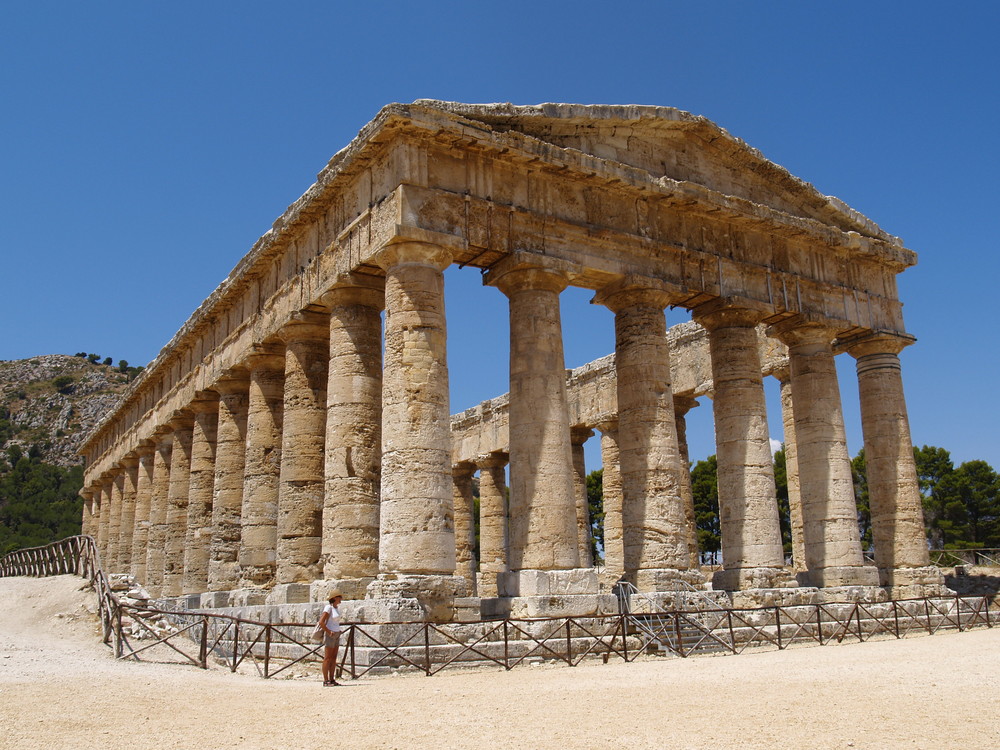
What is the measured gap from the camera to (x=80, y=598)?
2316 cm

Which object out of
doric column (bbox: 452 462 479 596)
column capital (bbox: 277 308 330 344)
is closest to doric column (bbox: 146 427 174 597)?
doric column (bbox: 452 462 479 596)

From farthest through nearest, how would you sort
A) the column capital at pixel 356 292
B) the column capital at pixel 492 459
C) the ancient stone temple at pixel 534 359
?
the column capital at pixel 492 459 < the column capital at pixel 356 292 < the ancient stone temple at pixel 534 359

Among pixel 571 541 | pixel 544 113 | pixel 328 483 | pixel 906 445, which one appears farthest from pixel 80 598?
pixel 906 445

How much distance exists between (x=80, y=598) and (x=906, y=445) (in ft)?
71.9

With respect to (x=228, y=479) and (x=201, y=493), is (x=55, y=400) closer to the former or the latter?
(x=201, y=493)

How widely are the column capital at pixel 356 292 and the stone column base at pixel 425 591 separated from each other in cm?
589

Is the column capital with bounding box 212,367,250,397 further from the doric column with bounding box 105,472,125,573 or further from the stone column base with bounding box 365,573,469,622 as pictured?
the doric column with bounding box 105,472,125,573

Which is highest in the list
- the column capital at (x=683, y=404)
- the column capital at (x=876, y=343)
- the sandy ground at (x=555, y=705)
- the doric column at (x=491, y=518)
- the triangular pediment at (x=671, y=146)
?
the triangular pediment at (x=671, y=146)

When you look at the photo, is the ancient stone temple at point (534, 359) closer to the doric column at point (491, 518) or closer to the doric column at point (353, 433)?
the doric column at point (353, 433)

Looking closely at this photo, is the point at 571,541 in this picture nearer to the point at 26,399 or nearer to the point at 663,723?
the point at 663,723

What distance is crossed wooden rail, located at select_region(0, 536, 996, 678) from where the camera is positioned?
13.1 meters

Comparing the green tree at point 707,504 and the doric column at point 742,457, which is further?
the green tree at point 707,504

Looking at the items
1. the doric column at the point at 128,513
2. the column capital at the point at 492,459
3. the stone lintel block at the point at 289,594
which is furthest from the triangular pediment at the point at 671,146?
the doric column at the point at 128,513

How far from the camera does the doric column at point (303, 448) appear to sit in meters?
17.9
